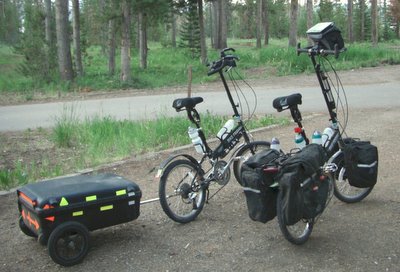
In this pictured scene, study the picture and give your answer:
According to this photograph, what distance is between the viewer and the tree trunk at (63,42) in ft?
63.1

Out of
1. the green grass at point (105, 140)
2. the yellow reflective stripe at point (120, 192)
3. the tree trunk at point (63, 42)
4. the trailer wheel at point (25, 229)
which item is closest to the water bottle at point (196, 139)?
the yellow reflective stripe at point (120, 192)

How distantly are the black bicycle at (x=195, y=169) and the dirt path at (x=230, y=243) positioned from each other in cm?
20

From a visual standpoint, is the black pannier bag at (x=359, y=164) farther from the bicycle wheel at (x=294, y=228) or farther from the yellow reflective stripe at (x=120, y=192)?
the yellow reflective stripe at (x=120, y=192)

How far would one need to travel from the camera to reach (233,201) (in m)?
5.54

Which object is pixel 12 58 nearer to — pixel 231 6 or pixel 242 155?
pixel 231 6

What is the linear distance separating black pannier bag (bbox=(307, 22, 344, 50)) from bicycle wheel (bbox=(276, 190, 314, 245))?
5.41 ft

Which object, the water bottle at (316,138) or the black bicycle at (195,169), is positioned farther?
the black bicycle at (195,169)

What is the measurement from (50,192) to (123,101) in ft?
34.2

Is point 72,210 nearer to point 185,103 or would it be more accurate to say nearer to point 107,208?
point 107,208

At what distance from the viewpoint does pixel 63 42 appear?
63.8 ft

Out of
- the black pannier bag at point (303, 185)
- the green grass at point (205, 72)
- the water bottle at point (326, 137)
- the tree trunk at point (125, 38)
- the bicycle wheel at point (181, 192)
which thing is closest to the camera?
the black pannier bag at point (303, 185)

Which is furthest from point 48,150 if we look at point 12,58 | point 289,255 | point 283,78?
point 12,58

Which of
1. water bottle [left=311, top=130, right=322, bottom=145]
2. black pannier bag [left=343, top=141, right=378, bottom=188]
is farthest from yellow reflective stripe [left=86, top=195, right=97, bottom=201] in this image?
black pannier bag [left=343, top=141, right=378, bottom=188]

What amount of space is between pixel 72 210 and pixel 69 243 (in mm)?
277
